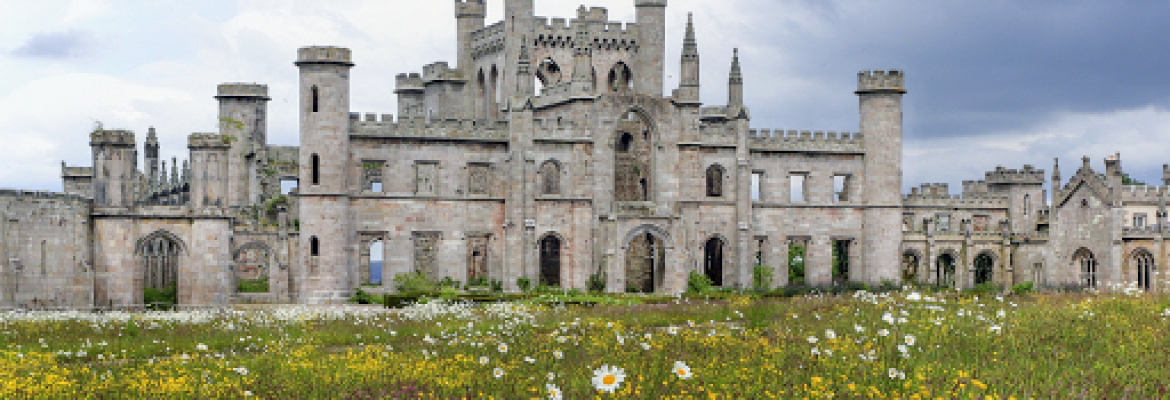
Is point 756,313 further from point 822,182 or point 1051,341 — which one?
point 822,182

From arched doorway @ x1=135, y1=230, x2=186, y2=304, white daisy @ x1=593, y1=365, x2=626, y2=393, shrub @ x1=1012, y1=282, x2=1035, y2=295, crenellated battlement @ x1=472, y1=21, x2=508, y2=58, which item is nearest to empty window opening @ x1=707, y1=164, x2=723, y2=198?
crenellated battlement @ x1=472, y1=21, x2=508, y2=58

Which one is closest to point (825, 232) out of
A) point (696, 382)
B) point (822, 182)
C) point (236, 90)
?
point (822, 182)

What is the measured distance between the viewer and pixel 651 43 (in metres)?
62.5

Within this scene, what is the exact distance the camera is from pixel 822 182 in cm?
5806

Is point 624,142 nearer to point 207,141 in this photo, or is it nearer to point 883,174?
point 883,174

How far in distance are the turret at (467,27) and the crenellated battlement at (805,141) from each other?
15.7 metres

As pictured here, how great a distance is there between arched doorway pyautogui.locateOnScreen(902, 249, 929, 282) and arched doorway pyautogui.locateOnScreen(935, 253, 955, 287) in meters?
1.18

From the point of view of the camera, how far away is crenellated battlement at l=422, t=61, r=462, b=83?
63031mm

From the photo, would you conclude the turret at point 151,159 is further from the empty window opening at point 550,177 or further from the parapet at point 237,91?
the empty window opening at point 550,177

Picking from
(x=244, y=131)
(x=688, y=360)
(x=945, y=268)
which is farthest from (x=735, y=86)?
(x=688, y=360)

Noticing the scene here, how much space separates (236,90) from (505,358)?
154 ft

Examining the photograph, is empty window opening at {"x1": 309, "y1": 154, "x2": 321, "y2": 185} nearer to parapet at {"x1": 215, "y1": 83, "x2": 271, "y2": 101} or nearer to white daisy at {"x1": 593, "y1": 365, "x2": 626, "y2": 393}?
parapet at {"x1": 215, "y1": 83, "x2": 271, "y2": 101}

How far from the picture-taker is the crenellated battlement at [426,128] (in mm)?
50875

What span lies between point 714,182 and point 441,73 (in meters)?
15.4
